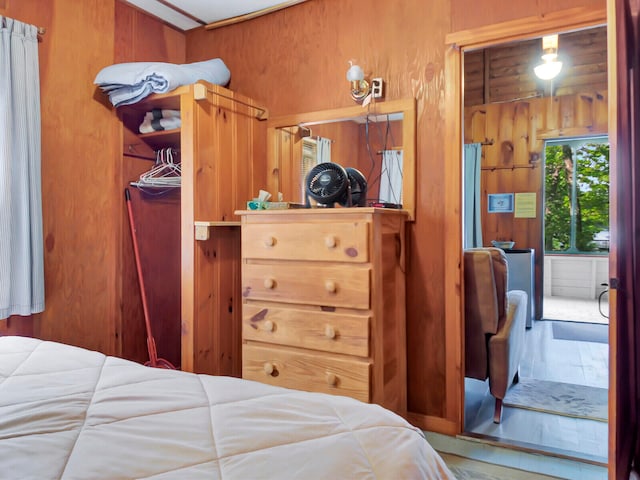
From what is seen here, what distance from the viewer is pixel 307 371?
1.93 m

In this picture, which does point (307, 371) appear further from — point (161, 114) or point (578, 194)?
point (578, 194)

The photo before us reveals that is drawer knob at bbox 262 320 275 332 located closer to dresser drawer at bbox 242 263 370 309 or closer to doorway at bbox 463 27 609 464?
dresser drawer at bbox 242 263 370 309

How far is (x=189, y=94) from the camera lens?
7.29 feet

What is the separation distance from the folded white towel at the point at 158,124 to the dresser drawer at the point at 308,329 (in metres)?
1.17

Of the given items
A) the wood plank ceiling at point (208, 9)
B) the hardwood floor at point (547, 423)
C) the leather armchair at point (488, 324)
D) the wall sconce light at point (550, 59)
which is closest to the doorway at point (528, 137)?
the hardwood floor at point (547, 423)

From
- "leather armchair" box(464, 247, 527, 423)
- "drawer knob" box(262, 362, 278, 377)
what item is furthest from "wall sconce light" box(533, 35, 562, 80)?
"drawer knob" box(262, 362, 278, 377)

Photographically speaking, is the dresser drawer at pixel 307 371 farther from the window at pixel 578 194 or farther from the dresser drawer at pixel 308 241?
the window at pixel 578 194

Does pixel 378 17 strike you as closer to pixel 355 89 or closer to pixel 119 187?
pixel 355 89

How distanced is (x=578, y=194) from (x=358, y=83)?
482 cm

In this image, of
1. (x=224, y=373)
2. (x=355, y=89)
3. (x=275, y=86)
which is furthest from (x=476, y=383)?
(x=275, y=86)

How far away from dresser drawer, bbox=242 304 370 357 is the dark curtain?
2.92 ft

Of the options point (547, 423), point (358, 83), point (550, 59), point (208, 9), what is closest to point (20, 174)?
point (208, 9)

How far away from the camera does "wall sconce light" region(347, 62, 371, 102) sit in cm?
226

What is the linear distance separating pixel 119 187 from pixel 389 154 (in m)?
1.59
